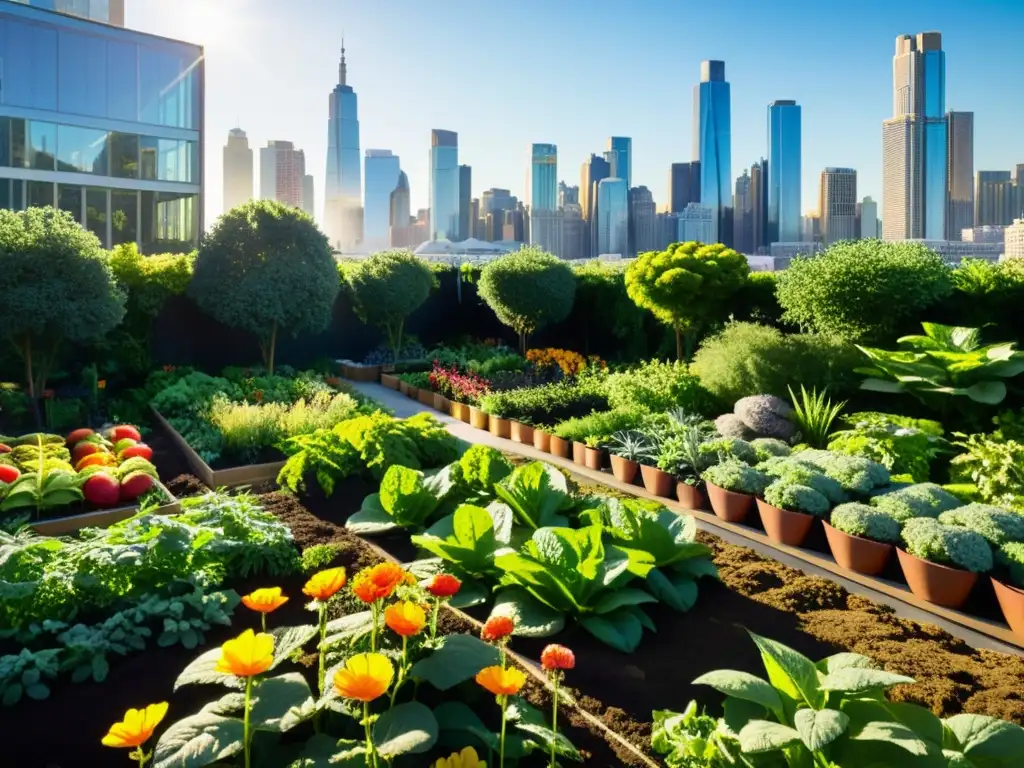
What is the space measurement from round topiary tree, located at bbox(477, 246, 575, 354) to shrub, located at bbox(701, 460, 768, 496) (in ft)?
22.9

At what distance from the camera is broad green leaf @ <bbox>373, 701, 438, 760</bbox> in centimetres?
198

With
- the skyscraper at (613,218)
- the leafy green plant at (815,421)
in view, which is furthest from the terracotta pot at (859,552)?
the skyscraper at (613,218)

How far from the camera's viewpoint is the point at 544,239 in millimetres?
44281

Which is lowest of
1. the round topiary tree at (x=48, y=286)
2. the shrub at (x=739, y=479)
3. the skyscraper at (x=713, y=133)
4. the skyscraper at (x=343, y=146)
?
the shrub at (x=739, y=479)

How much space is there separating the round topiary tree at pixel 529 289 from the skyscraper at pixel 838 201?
21.5m

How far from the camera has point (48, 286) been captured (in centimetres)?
729

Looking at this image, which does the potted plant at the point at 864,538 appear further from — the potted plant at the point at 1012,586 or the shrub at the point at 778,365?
the shrub at the point at 778,365

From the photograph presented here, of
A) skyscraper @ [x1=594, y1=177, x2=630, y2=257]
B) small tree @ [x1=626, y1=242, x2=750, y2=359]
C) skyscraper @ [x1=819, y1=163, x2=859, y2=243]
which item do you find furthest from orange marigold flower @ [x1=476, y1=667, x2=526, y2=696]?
skyscraper @ [x1=594, y1=177, x2=630, y2=257]

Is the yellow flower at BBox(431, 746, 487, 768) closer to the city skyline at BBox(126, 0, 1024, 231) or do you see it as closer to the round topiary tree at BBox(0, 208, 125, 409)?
the round topiary tree at BBox(0, 208, 125, 409)

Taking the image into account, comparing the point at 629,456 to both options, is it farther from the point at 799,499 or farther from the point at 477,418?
the point at 477,418

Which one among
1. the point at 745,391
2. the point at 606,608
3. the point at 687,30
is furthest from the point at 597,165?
the point at 606,608

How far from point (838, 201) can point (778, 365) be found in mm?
27054

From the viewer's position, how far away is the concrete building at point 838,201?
101 ft

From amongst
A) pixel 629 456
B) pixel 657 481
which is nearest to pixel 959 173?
pixel 629 456
